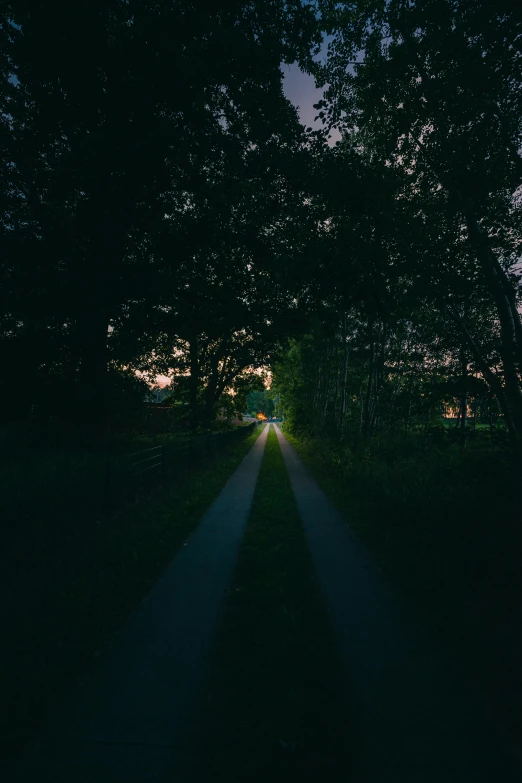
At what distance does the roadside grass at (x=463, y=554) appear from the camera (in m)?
3.23

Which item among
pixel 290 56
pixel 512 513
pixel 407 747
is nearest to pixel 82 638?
pixel 407 747

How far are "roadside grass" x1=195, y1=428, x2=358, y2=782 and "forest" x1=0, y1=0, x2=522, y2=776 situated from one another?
55.4 inches

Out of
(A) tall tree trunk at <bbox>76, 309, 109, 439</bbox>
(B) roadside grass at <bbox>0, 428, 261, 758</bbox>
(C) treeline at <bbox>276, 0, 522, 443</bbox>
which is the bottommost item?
(B) roadside grass at <bbox>0, 428, 261, 758</bbox>

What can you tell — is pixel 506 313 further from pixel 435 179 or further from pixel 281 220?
pixel 281 220

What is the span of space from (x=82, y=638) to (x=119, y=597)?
78 centimetres

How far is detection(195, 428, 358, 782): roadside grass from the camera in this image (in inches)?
88.6

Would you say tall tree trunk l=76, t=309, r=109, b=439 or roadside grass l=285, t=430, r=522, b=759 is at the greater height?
tall tree trunk l=76, t=309, r=109, b=439

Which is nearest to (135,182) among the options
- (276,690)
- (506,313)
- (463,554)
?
(506,313)

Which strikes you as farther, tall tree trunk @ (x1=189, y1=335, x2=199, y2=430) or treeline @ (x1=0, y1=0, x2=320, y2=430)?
tall tree trunk @ (x1=189, y1=335, x2=199, y2=430)

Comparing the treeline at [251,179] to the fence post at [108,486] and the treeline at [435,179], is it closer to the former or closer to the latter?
the treeline at [435,179]

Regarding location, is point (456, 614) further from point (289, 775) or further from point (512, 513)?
point (289, 775)

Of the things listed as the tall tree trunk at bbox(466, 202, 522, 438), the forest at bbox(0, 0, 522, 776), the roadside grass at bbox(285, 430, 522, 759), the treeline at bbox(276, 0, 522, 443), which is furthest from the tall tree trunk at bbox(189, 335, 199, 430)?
the tall tree trunk at bbox(466, 202, 522, 438)

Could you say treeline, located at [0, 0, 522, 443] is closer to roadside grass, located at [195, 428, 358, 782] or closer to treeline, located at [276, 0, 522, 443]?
treeline, located at [276, 0, 522, 443]

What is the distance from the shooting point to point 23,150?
848cm
